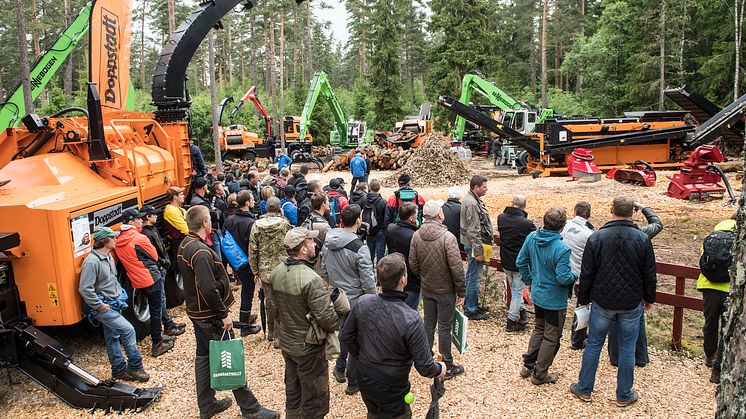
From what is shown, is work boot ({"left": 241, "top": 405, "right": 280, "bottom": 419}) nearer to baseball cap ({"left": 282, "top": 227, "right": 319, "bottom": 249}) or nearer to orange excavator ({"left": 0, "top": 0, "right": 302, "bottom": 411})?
orange excavator ({"left": 0, "top": 0, "right": 302, "bottom": 411})

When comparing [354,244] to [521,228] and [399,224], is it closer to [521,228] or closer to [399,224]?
[399,224]

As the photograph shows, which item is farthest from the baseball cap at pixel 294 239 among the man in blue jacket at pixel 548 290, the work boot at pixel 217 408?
the man in blue jacket at pixel 548 290

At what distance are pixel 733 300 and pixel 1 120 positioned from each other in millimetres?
12142

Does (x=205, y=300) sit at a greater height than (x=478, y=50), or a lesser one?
lesser

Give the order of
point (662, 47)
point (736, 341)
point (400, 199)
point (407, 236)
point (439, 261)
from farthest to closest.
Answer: point (662, 47), point (400, 199), point (407, 236), point (439, 261), point (736, 341)

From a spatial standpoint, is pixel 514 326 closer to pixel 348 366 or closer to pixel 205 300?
pixel 348 366

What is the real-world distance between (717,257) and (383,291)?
3.40 metres

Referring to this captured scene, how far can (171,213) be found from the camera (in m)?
6.84

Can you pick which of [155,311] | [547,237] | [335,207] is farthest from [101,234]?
[547,237]

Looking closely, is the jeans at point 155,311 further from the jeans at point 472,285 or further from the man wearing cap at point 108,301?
the jeans at point 472,285

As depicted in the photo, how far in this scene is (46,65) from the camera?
1141 cm

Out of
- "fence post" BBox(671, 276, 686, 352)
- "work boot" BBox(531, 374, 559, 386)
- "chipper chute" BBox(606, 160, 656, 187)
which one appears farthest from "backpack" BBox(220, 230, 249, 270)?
"chipper chute" BBox(606, 160, 656, 187)

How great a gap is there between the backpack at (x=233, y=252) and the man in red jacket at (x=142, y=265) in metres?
0.84

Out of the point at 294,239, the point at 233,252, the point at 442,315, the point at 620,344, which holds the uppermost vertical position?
the point at 294,239
